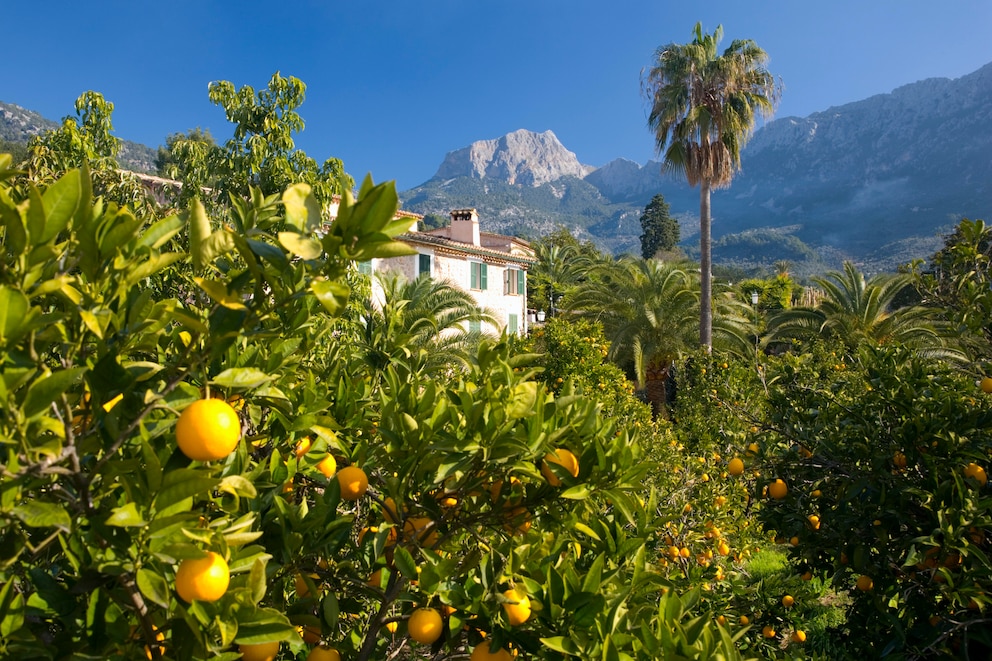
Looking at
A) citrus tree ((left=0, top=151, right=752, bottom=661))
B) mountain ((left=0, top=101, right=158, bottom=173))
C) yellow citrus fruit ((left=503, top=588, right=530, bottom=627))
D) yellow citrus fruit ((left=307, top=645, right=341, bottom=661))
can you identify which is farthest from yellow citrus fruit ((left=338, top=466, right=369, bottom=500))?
mountain ((left=0, top=101, right=158, bottom=173))

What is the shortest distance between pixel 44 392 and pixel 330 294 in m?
0.44

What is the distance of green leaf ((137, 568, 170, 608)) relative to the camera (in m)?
0.89

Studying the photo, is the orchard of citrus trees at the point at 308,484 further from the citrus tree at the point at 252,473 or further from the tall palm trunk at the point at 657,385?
the tall palm trunk at the point at 657,385

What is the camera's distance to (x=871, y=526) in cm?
254

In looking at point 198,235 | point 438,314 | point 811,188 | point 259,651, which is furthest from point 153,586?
point 811,188

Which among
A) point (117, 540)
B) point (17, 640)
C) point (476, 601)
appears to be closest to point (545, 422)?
point (476, 601)

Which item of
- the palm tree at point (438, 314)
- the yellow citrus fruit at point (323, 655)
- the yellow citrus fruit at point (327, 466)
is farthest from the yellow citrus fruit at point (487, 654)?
the palm tree at point (438, 314)

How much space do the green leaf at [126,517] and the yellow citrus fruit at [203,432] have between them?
4.5 inches

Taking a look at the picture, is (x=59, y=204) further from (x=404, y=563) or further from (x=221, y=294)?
(x=404, y=563)

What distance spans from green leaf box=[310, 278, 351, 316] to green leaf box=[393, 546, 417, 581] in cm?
64

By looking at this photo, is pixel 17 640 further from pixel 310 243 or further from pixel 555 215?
pixel 555 215

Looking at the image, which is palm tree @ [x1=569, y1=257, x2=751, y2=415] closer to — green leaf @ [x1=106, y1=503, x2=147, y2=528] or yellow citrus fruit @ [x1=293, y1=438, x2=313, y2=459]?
yellow citrus fruit @ [x1=293, y1=438, x2=313, y2=459]

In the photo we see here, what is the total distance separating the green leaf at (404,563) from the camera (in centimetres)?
127

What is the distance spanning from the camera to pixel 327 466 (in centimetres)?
150
